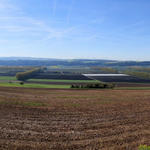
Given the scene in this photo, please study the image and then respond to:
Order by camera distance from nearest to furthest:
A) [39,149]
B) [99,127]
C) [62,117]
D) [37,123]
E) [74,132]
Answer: [39,149] < [74,132] < [99,127] < [37,123] < [62,117]

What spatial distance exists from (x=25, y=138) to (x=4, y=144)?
139cm

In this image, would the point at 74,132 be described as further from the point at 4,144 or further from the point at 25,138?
the point at 4,144

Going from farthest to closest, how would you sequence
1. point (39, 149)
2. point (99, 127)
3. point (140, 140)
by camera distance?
point (99, 127), point (140, 140), point (39, 149)

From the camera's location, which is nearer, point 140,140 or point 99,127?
point 140,140

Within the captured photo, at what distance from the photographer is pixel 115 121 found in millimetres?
14617

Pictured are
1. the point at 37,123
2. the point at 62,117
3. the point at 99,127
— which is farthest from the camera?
the point at 62,117

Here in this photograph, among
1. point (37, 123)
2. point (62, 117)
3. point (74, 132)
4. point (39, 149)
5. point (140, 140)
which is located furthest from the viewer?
point (62, 117)

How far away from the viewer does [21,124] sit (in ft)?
44.0

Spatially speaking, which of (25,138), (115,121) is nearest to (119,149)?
(115,121)

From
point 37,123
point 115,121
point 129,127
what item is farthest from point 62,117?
point 129,127

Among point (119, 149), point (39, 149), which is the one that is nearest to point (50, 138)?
point (39, 149)

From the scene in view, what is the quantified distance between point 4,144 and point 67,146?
3927mm

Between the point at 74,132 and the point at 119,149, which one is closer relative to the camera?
the point at 119,149

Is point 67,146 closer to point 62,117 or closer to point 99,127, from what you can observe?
point 99,127
